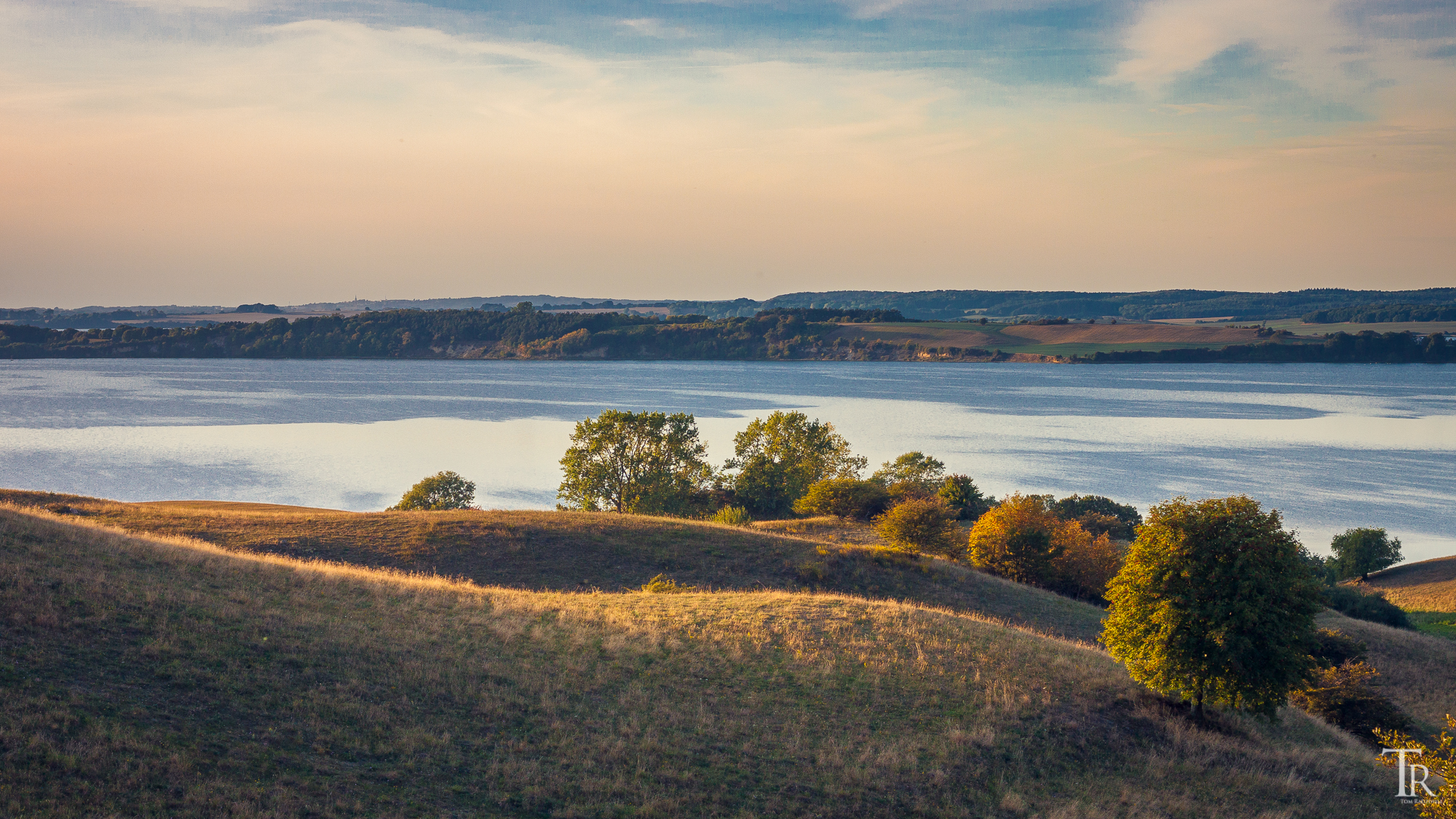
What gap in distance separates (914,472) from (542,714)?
55633 mm

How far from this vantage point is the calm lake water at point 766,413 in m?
86.9

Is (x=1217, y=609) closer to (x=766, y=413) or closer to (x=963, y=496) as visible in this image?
(x=963, y=496)

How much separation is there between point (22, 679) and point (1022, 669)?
1894 centimetres

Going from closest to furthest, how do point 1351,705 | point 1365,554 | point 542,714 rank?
point 542,714
point 1351,705
point 1365,554

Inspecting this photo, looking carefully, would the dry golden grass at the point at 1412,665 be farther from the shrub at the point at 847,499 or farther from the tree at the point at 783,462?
the tree at the point at 783,462

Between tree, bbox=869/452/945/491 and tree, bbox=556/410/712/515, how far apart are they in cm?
1529

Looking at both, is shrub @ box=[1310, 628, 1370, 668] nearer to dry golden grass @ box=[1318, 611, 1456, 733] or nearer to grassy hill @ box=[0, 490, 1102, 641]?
dry golden grass @ box=[1318, 611, 1456, 733]

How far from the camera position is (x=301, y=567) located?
24047 millimetres

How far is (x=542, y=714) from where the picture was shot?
15.6 m

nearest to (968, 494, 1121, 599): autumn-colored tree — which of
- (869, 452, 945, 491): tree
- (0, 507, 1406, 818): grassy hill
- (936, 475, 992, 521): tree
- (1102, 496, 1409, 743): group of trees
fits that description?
(936, 475, 992, 521): tree

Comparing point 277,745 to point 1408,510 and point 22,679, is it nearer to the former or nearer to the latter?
point 22,679

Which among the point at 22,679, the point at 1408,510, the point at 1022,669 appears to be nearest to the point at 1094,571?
the point at 1022,669

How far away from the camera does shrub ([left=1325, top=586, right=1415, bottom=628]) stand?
4472cm

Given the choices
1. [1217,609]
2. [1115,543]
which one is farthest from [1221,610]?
[1115,543]
